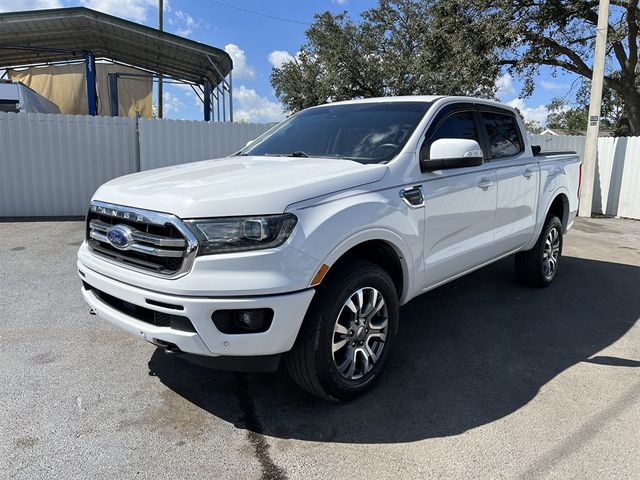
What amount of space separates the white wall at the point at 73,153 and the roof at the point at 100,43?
4605mm

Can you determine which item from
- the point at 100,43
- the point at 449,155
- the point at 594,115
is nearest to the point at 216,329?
Result: the point at 449,155

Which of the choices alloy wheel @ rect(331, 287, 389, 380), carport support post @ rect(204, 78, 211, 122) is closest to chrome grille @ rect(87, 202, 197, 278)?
alloy wheel @ rect(331, 287, 389, 380)

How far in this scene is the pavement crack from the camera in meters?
2.53

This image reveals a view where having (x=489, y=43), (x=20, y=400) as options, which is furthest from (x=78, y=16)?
(x=20, y=400)

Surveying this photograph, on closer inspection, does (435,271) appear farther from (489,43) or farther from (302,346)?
(489,43)

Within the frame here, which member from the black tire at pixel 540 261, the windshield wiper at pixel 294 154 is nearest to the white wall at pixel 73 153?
the windshield wiper at pixel 294 154

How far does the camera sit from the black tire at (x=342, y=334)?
2.80 m

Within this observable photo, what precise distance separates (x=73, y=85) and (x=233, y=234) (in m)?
23.4

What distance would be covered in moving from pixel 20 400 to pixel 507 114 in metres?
4.80

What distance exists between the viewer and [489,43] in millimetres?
15148

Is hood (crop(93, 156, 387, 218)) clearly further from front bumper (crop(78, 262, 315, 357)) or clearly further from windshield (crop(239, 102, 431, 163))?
front bumper (crop(78, 262, 315, 357))

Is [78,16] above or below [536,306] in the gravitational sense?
above

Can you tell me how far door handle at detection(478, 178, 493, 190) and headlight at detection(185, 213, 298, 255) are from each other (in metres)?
2.24

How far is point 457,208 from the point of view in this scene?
152 inches
